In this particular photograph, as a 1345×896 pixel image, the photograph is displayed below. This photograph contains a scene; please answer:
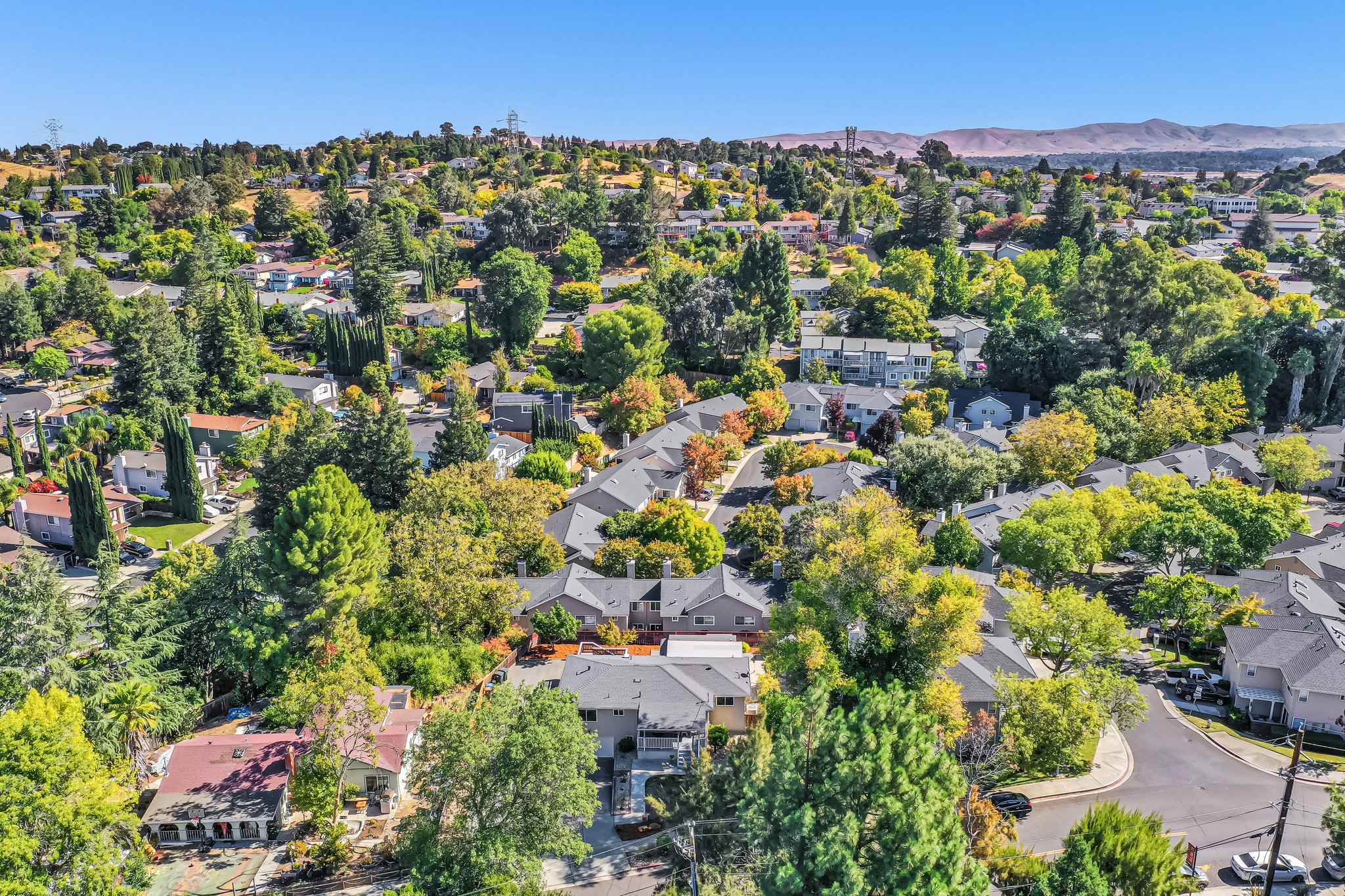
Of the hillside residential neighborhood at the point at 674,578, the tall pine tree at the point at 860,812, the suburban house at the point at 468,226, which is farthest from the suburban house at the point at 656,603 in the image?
the suburban house at the point at 468,226

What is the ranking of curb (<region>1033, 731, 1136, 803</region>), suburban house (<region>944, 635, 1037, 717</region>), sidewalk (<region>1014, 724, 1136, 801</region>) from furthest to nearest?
suburban house (<region>944, 635, 1037, 717</region>) < sidewalk (<region>1014, 724, 1136, 801</region>) < curb (<region>1033, 731, 1136, 803</region>)

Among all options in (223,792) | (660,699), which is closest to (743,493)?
(660,699)

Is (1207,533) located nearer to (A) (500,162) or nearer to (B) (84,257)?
(B) (84,257)

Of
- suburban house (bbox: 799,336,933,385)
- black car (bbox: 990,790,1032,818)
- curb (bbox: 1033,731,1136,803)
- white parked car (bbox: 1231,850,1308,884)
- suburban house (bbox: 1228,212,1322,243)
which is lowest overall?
curb (bbox: 1033,731,1136,803)

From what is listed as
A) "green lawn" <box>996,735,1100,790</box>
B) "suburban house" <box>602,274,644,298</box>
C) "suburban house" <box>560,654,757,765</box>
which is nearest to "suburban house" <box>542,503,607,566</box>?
"suburban house" <box>560,654,757,765</box>

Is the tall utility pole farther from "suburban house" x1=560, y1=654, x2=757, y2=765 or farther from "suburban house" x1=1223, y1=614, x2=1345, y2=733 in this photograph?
"suburban house" x1=560, y1=654, x2=757, y2=765

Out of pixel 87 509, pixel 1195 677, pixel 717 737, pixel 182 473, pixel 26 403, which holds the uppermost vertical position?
pixel 26 403

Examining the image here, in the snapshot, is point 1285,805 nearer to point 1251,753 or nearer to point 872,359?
point 1251,753
